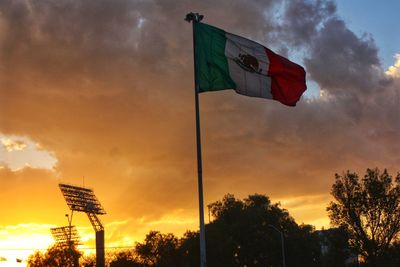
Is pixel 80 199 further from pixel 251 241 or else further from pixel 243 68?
pixel 243 68

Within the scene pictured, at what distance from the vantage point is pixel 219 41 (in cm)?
2214

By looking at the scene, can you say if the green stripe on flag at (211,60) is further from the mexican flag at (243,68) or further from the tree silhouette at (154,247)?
the tree silhouette at (154,247)

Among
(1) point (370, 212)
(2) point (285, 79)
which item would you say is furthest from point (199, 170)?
(1) point (370, 212)

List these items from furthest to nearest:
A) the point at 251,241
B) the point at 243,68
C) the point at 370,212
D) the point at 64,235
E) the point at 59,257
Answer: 1. the point at 64,235
2. the point at 59,257
3. the point at 251,241
4. the point at 370,212
5. the point at 243,68

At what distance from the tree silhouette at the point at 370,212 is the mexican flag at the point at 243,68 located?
5823 cm

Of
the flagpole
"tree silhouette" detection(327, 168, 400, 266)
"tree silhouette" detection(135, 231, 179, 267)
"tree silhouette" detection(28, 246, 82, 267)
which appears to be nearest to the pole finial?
the flagpole

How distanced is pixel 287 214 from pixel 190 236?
74.1 feet

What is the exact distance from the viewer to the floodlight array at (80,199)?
397 ft

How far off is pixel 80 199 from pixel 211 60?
Answer: 4165 inches

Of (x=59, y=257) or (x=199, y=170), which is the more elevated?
(x=59, y=257)

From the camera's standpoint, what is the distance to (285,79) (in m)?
23.1

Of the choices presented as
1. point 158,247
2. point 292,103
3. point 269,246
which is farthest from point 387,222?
point 292,103

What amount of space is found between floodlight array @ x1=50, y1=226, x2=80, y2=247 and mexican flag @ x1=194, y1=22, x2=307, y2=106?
104 m

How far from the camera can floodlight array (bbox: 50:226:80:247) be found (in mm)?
122787
